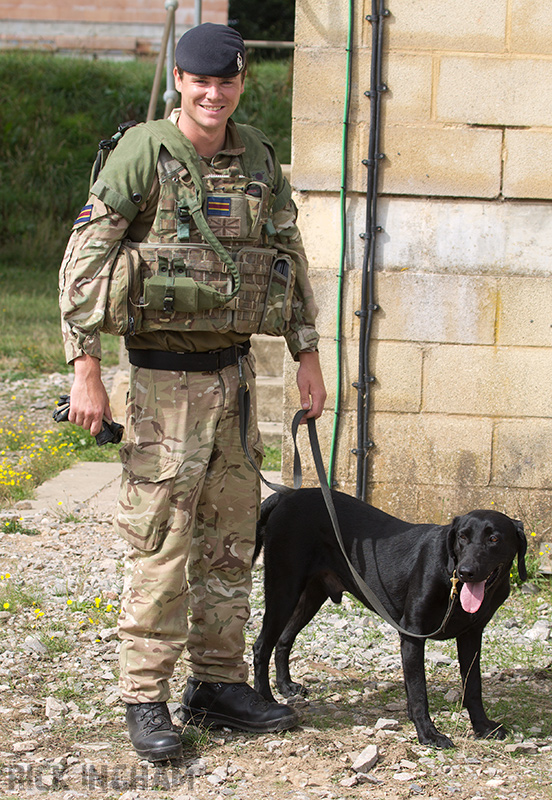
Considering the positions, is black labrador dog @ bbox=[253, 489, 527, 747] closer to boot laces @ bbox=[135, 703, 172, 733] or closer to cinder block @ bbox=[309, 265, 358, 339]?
boot laces @ bbox=[135, 703, 172, 733]

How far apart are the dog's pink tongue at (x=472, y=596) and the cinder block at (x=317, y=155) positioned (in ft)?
8.14

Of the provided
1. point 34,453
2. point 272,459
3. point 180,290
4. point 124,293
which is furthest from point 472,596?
point 34,453

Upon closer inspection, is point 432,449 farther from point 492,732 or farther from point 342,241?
point 492,732

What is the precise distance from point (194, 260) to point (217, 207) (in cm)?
18

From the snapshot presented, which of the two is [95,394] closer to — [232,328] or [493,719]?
[232,328]

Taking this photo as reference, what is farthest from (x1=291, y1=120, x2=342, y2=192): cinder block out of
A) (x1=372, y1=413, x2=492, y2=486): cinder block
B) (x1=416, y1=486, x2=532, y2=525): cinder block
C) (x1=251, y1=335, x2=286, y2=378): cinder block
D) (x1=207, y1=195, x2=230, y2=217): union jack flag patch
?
(x1=251, y1=335, x2=286, y2=378): cinder block

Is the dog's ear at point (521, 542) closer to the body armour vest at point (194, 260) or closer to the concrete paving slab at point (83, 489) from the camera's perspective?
the body armour vest at point (194, 260)

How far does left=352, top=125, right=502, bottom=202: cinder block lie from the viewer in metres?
4.65

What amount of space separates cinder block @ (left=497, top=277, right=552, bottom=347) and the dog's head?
191 cm

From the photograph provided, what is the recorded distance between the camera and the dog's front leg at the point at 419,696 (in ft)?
10.1

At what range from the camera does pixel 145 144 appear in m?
2.83

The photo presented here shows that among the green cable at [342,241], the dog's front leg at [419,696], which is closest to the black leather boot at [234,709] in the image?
the dog's front leg at [419,696]

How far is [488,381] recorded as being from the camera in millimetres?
4781

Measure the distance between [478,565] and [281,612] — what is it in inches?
31.1
